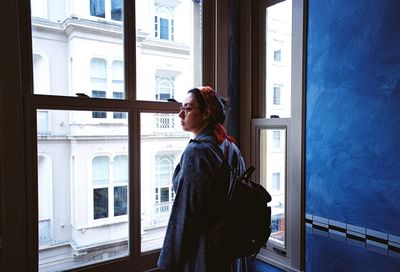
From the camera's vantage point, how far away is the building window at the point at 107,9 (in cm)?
147

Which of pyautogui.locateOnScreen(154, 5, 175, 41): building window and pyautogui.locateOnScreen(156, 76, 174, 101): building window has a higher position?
pyautogui.locateOnScreen(154, 5, 175, 41): building window

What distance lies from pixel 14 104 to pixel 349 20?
59.0 inches

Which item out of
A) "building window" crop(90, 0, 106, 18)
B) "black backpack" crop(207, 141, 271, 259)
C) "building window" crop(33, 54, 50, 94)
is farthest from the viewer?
"building window" crop(90, 0, 106, 18)

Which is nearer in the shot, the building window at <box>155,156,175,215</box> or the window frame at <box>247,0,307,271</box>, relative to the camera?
the window frame at <box>247,0,307,271</box>

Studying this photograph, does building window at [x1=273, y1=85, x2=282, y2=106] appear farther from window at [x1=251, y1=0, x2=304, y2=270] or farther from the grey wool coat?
the grey wool coat

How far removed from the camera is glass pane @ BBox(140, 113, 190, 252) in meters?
1.64

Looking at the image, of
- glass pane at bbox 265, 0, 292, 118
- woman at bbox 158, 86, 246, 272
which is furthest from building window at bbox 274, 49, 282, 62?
woman at bbox 158, 86, 246, 272

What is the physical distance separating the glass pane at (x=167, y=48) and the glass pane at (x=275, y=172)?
1.88 ft

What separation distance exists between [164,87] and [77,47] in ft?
1.69

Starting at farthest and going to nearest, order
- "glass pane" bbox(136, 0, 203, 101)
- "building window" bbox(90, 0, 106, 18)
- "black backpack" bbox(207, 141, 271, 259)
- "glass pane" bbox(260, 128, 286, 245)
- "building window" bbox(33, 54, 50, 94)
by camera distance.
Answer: "glass pane" bbox(260, 128, 286, 245) → "glass pane" bbox(136, 0, 203, 101) → "building window" bbox(90, 0, 106, 18) → "building window" bbox(33, 54, 50, 94) → "black backpack" bbox(207, 141, 271, 259)

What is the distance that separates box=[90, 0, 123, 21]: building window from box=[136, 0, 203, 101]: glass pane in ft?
0.34

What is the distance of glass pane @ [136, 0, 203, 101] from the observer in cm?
162

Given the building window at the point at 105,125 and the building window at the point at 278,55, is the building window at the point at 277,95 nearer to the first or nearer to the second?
the building window at the point at 278,55

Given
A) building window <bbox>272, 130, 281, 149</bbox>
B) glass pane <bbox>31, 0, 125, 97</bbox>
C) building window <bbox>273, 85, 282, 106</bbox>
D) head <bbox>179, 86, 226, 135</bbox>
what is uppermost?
glass pane <bbox>31, 0, 125, 97</bbox>
